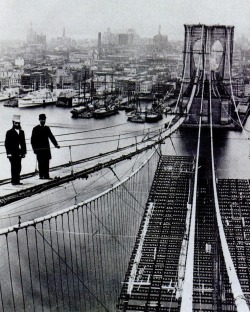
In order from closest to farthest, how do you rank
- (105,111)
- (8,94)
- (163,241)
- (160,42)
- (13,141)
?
(13,141), (163,241), (105,111), (8,94), (160,42)

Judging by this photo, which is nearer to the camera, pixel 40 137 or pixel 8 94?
pixel 40 137

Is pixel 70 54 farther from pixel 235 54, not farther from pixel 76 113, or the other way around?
pixel 76 113

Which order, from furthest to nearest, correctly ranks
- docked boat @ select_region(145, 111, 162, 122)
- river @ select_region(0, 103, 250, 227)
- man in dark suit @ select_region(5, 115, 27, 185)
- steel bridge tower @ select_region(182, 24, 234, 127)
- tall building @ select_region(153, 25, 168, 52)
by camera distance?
1. tall building @ select_region(153, 25, 168, 52)
2. steel bridge tower @ select_region(182, 24, 234, 127)
3. docked boat @ select_region(145, 111, 162, 122)
4. river @ select_region(0, 103, 250, 227)
5. man in dark suit @ select_region(5, 115, 27, 185)

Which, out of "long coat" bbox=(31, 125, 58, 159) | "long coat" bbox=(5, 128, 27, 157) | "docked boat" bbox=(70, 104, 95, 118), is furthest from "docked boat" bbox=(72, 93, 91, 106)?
"long coat" bbox=(5, 128, 27, 157)

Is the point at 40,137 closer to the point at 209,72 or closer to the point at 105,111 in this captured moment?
the point at 105,111

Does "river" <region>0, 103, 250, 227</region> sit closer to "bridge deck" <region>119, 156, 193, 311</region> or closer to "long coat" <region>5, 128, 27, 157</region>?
"bridge deck" <region>119, 156, 193, 311</region>

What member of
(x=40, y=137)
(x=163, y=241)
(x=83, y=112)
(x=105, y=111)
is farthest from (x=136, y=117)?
(x=40, y=137)

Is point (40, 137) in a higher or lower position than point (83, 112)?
higher

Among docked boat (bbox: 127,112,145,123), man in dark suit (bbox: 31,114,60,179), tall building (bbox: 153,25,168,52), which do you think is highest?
tall building (bbox: 153,25,168,52)
